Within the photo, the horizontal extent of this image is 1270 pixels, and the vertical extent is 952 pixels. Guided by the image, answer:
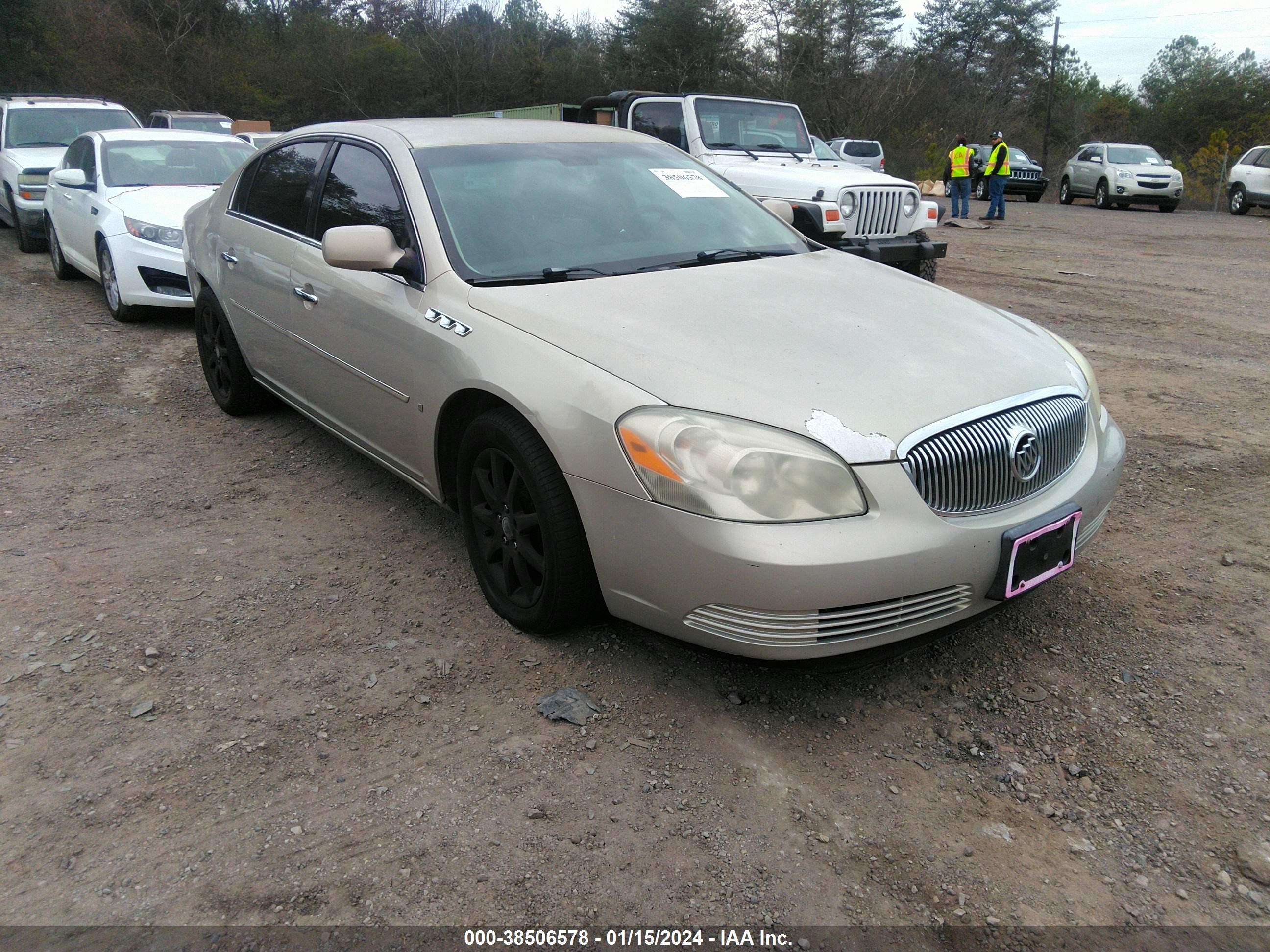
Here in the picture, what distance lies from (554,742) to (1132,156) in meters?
25.4

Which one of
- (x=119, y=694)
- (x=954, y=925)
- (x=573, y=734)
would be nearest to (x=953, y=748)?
(x=954, y=925)

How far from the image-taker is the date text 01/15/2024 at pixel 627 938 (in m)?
2.04

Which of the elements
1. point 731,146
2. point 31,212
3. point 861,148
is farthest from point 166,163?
point 861,148

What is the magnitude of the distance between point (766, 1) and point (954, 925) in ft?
160

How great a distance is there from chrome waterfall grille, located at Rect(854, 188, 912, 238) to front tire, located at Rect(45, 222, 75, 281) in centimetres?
788

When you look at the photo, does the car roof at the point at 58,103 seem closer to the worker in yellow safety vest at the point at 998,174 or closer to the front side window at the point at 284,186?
the front side window at the point at 284,186

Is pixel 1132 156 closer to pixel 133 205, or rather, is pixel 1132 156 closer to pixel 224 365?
pixel 133 205

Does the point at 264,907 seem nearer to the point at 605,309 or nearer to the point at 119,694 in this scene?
the point at 119,694

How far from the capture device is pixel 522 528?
3.03 m

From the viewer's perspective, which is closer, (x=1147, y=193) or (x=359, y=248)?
(x=359, y=248)

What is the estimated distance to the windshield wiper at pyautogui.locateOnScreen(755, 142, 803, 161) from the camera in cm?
976

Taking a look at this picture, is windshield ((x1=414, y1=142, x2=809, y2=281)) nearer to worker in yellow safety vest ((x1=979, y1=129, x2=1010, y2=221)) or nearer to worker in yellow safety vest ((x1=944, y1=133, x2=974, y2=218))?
worker in yellow safety vest ((x1=944, y1=133, x2=974, y2=218))

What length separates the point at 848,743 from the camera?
8.79 feet

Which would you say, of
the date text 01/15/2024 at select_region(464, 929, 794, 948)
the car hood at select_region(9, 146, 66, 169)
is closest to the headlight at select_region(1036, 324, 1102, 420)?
the date text 01/15/2024 at select_region(464, 929, 794, 948)
